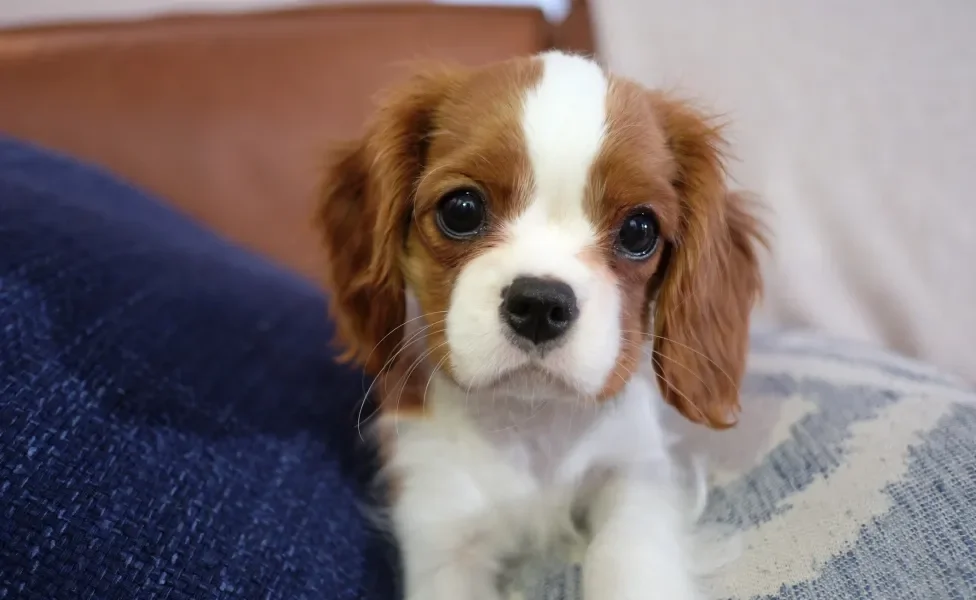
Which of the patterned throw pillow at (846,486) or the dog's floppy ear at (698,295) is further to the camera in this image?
the dog's floppy ear at (698,295)

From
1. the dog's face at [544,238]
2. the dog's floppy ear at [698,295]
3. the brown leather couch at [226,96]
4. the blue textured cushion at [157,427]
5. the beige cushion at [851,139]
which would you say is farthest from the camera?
the brown leather couch at [226,96]

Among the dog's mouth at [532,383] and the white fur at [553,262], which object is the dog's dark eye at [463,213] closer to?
the white fur at [553,262]

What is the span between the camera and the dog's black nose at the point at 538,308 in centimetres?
73

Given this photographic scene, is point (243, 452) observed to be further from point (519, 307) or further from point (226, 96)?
point (226, 96)

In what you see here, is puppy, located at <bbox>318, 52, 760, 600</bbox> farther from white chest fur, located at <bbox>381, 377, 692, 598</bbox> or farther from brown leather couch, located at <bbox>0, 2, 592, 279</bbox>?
brown leather couch, located at <bbox>0, 2, 592, 279</bbox>

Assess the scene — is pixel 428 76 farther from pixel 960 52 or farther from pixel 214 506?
pixel 960 52

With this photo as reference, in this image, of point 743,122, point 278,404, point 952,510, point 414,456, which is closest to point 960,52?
point 743,122

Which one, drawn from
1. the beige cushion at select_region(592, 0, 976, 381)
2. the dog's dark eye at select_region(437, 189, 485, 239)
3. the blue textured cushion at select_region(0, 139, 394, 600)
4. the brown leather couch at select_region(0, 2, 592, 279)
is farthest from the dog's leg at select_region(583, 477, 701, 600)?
the brown leather couch at select_region(0, 2, 592, 279)

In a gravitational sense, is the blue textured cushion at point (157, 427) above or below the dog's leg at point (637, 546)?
above

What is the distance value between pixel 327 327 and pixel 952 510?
2.87 feet

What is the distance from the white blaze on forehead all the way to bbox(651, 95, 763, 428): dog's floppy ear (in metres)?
0.15

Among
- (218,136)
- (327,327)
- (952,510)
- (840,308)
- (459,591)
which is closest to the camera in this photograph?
(952,510)

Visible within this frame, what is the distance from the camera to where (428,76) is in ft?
3.18

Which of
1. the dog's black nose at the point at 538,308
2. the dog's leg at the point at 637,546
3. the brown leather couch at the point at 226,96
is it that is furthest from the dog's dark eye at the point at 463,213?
the brown leather couch at the point at 226,96
